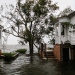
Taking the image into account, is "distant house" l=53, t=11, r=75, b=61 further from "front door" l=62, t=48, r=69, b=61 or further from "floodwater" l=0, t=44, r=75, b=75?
"floodwater" l=0, t=44, r=75, b=75

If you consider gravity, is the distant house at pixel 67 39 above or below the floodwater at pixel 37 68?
above

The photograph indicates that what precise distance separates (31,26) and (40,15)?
323cm

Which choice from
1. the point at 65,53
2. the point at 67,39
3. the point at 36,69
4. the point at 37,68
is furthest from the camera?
the point at 65,53

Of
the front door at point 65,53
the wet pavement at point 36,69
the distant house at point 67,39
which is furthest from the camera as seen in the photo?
the front door at point 65,53

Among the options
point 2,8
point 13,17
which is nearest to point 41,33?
point 13,17

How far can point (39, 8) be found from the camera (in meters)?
26.2

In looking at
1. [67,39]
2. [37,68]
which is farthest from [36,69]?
[67,39]

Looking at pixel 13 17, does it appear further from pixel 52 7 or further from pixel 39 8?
pixel 52 7

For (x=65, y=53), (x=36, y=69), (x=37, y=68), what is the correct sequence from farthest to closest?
(x=65, y=53) < (x=37, y=68) < (x=36, y=69)

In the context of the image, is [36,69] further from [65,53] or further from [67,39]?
[65,53]

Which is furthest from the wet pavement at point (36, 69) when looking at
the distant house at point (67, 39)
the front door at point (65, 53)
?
the front door at point (65, 53)

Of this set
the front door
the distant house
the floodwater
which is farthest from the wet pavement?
the front door

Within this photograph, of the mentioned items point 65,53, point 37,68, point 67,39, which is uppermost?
point 67,39

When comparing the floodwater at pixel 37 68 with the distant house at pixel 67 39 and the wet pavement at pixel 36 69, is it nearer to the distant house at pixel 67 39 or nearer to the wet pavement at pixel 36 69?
the wet pavement at pixel 36 69
